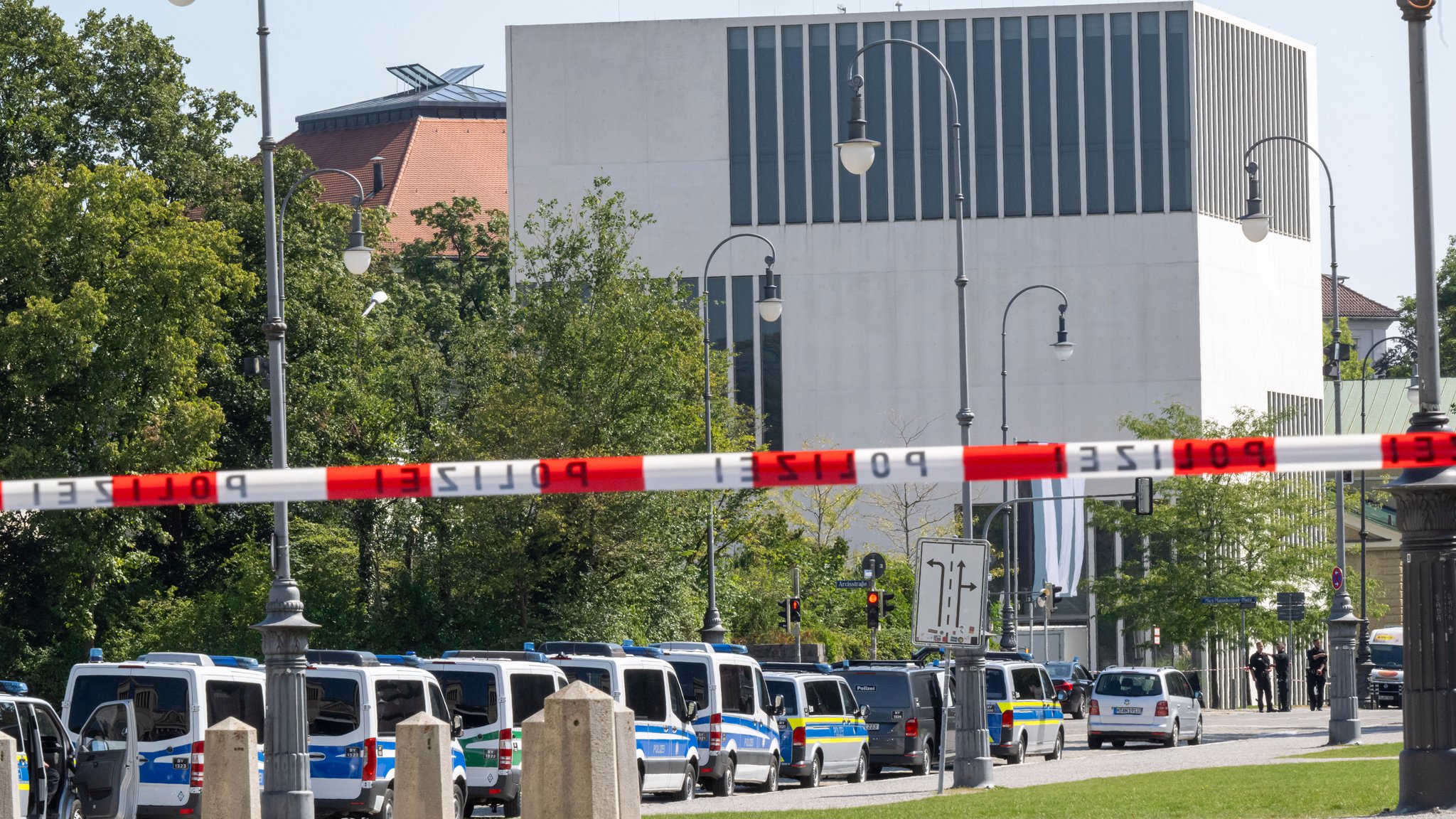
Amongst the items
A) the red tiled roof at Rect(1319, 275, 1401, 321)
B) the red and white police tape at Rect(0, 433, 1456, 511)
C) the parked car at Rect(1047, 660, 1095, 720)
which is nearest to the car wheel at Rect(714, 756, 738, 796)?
the red and white police tape at Rect(0, 433, 1456, 511)

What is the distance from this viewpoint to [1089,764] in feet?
92.8

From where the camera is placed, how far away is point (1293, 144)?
76875 mm

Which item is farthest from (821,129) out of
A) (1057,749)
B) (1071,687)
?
(1057,749)

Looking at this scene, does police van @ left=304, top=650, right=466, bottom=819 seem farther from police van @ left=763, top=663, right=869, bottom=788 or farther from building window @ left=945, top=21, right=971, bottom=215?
building window @ left=945, top=21, right=971, bottom=215

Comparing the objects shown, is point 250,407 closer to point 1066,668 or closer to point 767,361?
point 1066,668

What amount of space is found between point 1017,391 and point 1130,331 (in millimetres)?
4776

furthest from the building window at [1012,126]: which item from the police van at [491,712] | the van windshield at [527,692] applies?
the police van at [491,712]

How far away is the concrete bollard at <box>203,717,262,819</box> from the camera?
44.6 feet

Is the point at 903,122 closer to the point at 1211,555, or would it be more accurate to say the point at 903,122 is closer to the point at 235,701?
the point at 1211,555

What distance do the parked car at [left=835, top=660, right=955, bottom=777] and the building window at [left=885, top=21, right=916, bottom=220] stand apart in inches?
1710

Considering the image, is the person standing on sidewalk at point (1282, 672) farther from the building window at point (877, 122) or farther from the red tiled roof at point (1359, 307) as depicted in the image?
the red tiled roof at point (1359, 307)

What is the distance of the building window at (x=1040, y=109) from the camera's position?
70562mm

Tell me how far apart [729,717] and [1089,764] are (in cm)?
651

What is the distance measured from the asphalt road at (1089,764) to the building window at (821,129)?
105 feet
